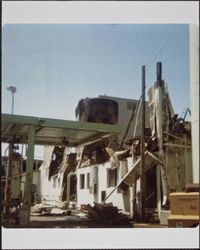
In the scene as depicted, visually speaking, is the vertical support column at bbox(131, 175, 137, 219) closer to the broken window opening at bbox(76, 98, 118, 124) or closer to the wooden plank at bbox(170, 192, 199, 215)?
the broken window opening at bbox(76, 98, 118, 124)

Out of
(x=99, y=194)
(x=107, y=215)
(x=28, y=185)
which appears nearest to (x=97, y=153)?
(x=99, y=194)

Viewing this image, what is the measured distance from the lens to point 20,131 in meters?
8.46

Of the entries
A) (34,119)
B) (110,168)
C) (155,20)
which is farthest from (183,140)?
(155,20)

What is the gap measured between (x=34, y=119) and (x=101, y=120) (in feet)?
21.4

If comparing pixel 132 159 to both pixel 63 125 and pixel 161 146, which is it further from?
pixel 63 125

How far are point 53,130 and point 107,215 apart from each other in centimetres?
246

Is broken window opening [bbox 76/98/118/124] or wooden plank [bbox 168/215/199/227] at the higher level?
broken window opening [bbox 76/98/118/124]

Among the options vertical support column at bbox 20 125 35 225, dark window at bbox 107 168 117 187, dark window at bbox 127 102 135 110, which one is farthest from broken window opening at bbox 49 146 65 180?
vertical support column at bbox 20 125 35 225

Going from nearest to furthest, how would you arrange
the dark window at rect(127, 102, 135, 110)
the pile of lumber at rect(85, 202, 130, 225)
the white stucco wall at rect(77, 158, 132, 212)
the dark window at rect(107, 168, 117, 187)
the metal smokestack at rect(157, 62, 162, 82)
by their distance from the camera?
the metal smokestack at rect(157, 62, 162, 82)
the pile of lumber at rect(85, 202, 130, 225)
the white stucco wall at rect(77, 158, 132, 212)
the dark window at rect(107, 168, 117, 187)
the dark window at rect(127, 102, 135, 110)

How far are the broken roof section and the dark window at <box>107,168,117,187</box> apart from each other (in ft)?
4.19

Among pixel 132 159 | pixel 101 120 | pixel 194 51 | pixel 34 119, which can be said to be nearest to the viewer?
pixel 194 51

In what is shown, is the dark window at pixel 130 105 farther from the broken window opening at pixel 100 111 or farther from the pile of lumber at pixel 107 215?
the pile of lumber at pixel 107 215

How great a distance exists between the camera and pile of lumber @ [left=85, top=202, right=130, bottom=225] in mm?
8438

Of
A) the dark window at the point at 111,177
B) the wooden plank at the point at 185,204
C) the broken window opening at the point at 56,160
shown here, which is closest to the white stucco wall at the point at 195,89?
the wooden plank at the point at 185,204
